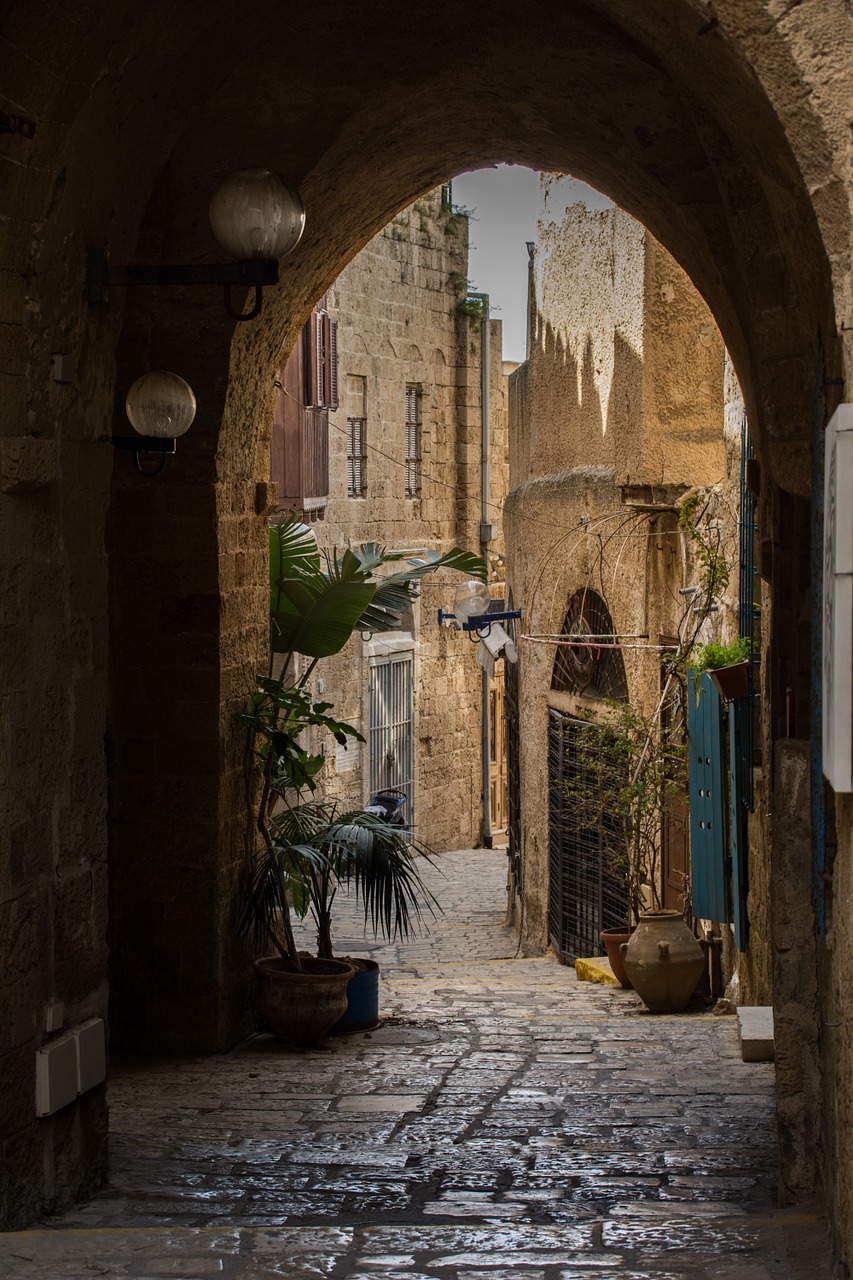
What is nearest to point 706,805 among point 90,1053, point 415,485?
point 90,1053

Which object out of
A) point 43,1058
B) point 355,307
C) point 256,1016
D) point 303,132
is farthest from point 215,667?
point 355,307

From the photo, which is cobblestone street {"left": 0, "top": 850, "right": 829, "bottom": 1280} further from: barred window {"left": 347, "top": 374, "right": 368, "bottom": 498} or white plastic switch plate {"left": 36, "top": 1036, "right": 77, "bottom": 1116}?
barred window {"left": 347, "top": 374, "right": 368, "bottom": 498}

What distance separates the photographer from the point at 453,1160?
556 cm

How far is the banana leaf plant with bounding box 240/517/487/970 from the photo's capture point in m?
7.49

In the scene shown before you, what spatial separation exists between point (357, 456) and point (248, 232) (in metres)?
14.7

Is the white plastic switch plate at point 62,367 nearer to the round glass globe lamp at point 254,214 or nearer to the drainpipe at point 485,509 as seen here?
the round glass globe lamp at point 254,214

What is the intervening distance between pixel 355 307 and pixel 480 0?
13470 millimetres

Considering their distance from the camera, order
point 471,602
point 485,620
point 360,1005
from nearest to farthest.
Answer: point 360,1005, point 485,620, point 471,602

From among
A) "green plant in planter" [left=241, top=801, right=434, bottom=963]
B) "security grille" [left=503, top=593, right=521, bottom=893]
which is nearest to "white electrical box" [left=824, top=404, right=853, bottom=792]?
"green plant in planter" [left=241, top=801, right=434, bottom=963]

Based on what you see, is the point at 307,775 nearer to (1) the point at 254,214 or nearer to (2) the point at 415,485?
(1) the point at 254,214

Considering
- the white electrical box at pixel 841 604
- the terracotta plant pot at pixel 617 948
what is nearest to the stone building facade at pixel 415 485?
the terracotta plant pot at pixel 617 948

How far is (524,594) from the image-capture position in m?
14.7

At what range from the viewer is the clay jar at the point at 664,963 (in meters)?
8.93

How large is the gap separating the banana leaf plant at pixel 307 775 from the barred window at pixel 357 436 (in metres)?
11.1
